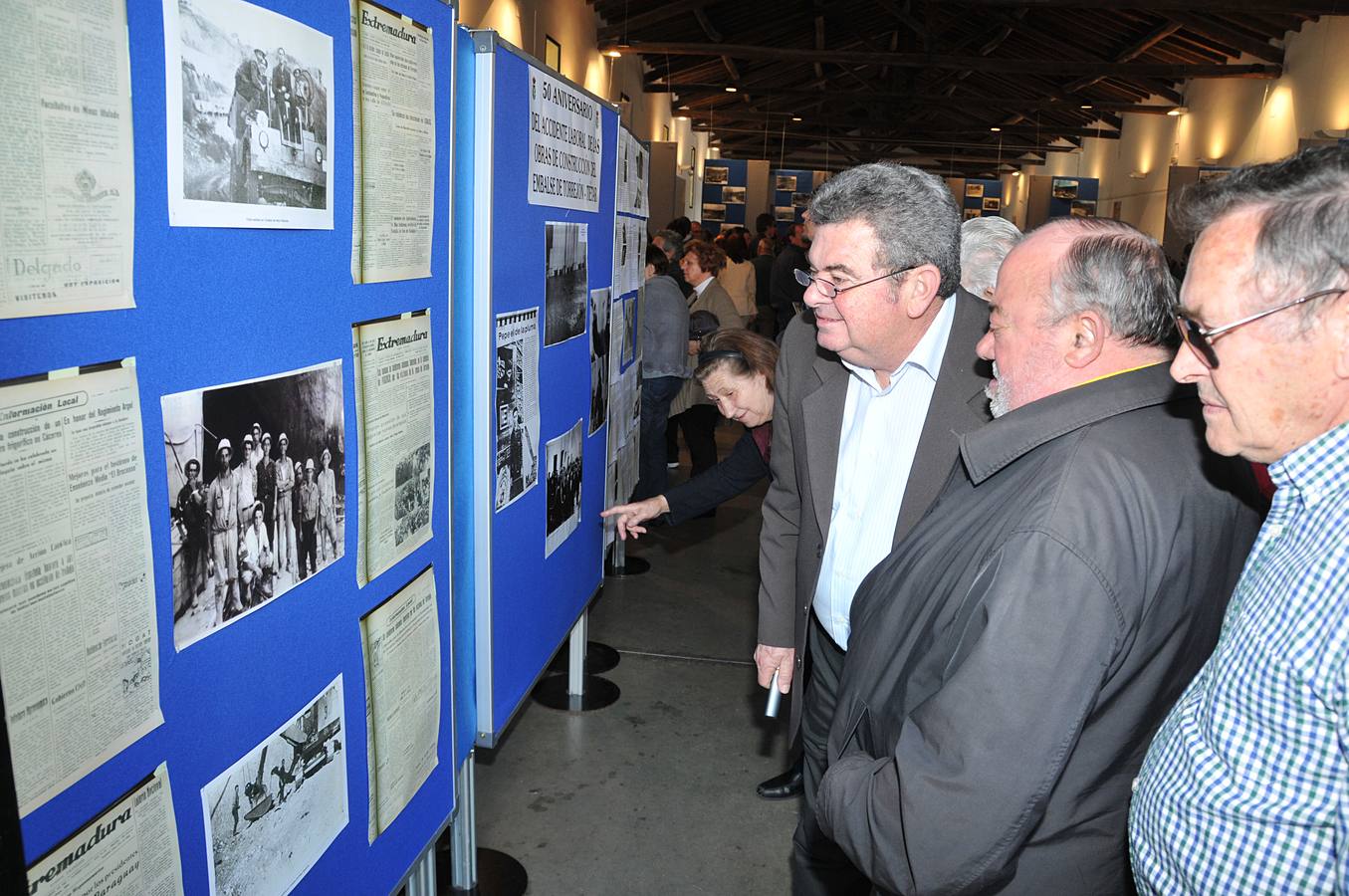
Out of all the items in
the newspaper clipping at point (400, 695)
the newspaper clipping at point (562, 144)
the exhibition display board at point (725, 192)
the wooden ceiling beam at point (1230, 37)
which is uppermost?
the wooden ceiling beam at point (1230, 37)

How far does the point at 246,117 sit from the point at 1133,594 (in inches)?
47.6

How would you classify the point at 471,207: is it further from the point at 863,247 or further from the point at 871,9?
the point at 871,9

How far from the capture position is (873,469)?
6.63ft

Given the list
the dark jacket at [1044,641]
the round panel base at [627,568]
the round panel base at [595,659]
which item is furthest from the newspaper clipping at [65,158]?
the round panel base at [627,568]

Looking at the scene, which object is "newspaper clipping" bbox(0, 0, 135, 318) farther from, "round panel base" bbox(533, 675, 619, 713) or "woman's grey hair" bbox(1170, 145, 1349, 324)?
"round panel base" bbox(533, 675, 619, 713)

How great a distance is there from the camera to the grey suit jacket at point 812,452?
6.41ft

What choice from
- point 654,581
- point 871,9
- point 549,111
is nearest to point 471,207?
point 549,111

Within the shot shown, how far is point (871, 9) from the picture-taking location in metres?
16.4

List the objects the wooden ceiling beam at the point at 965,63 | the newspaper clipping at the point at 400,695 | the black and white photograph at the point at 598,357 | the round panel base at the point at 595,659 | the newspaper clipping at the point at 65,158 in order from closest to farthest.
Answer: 1. the newspaper clipping at the point at 65,158
2. the newspaper clipping at the point at 400,695
3. the black and white photograph at the point at 598,357
4. the round panel base at the point at 595,659
5. the wooden ceiling beam at the point at 965,63

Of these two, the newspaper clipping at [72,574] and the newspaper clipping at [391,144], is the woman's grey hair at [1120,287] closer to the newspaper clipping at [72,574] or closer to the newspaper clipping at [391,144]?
the newspaper clipping at [391,144]

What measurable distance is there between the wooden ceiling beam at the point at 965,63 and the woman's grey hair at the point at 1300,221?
12787 millimetres

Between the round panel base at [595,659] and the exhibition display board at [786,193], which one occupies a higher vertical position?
the exhibition display board at [786,193]

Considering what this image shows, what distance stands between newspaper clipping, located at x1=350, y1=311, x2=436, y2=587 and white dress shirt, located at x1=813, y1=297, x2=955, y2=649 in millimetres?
836

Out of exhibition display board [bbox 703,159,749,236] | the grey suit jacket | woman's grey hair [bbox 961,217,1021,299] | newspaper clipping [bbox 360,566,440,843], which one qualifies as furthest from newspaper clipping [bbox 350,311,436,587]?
exhibition display board [bbox 703,159,749,236]
